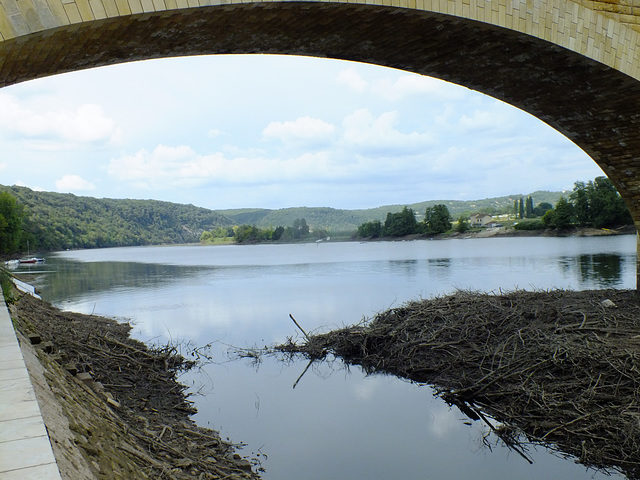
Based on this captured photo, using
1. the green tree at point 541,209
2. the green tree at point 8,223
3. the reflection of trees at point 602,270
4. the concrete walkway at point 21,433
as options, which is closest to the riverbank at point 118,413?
the concrete walkway at point 21,433

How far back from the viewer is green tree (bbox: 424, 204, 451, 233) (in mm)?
69250

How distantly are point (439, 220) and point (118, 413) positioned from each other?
2633 inches

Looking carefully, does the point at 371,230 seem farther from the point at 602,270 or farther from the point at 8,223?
the point at 602,270

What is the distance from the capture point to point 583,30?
5582mm

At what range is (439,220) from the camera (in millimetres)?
69250

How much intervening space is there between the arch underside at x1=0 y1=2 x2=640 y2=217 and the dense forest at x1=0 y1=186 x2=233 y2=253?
60.5m

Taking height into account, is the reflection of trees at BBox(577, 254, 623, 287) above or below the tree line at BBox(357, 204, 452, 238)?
below

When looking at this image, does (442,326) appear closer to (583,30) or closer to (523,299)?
(523,299)

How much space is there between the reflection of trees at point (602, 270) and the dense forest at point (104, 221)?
5554 centimetres

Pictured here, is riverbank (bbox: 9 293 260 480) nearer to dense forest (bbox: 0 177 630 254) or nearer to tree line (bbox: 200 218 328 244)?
dense forest (bbox: 0 177 630 254)

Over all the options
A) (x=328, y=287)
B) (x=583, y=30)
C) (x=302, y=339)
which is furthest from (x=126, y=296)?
(x=583, y=30)

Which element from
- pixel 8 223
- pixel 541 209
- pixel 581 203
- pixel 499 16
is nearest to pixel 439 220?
pixel 581 203

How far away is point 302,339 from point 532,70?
692 cm

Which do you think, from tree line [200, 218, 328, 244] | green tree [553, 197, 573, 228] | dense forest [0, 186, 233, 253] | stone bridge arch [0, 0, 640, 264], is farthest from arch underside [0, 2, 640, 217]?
tree line [200, 218, 328, 244]
